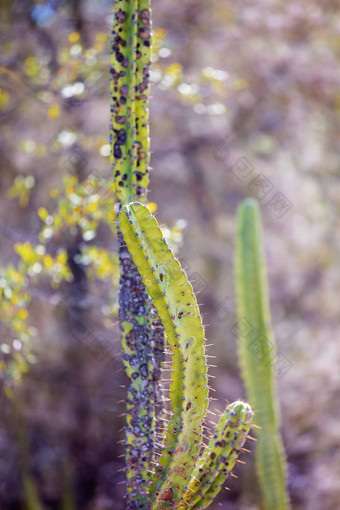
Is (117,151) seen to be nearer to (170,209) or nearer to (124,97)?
(124,97)

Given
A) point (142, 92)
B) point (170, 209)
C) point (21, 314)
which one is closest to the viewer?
point (142, 92)

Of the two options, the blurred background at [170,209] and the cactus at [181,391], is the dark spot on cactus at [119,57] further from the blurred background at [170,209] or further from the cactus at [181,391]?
the blurred background at [170,209]

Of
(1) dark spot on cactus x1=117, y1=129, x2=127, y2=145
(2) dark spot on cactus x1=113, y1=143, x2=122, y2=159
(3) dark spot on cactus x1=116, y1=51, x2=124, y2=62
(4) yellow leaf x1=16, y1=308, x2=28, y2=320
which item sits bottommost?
(4) yellow leaf x1=16, y1=308, x2=28, y2=320

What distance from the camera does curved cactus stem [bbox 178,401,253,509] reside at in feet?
4.51

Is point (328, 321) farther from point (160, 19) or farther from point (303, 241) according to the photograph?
point (160, 19)

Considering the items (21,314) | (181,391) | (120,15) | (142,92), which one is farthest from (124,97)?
(21,314)

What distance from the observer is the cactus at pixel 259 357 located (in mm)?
2475

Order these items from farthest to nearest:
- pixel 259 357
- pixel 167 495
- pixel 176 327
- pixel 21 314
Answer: pixel 259 357, pixel 21 314, pixel 167 495, pixel 176 327

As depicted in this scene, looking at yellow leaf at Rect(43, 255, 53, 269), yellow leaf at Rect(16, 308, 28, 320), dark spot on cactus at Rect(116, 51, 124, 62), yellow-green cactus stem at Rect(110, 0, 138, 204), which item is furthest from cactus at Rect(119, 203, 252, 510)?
yellow leaf at Rect(43, 255, 53, 269)

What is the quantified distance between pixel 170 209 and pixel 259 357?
91.2 inches

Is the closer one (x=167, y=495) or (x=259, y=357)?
(x=167, y=495)

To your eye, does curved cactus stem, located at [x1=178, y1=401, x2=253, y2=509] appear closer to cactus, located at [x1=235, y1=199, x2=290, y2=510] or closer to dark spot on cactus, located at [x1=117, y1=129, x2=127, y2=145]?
dark spot on cactus, located at [x1=117, y1=129, x2=127, y2=145]

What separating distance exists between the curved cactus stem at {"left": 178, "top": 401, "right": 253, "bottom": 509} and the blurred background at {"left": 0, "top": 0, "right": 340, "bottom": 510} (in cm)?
108

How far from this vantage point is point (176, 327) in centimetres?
118
